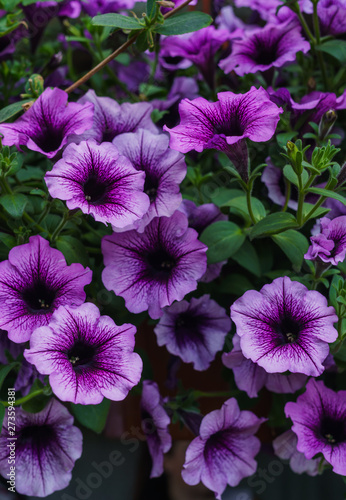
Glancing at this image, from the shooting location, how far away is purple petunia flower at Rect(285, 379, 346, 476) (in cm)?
55

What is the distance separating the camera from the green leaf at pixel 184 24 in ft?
1.91

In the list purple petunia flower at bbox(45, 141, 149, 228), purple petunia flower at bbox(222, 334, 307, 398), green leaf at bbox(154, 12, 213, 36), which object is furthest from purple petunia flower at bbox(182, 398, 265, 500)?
green leaf at bbox(154, 12, 213, 36)

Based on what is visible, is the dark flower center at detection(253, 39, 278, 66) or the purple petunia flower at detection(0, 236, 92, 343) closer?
the purple petunia flower at detection(0, 236, 92, 343)

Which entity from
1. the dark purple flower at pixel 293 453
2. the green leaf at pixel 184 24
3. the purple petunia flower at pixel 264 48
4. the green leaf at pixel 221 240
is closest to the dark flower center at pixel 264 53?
the purple petunia flower at pixel 264 48

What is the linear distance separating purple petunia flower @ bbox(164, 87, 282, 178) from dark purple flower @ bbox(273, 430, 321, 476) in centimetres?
31

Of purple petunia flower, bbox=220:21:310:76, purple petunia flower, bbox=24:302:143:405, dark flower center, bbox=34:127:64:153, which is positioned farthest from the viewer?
purple petunia flower, bbox=220:21:310:76

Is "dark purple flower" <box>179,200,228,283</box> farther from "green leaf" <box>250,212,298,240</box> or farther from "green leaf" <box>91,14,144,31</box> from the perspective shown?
"green leaf" <box>91,14,144,31</box>

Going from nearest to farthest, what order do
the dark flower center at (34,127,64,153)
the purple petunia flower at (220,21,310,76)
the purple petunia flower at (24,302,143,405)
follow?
the purple petunia flower at (24,302,143,405)
the dark flower center at (34,127,64,153)
the purple petunia flower at (220,21,310,76)

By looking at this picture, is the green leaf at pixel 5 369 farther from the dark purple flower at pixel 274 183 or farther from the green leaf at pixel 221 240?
the dark purple flower at pixel 274 183

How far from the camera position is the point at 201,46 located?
76cm

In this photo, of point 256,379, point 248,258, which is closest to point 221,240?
point 248,258

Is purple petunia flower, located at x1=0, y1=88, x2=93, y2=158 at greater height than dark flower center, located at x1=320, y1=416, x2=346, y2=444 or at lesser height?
greater

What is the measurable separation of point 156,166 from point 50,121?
116 millimetres

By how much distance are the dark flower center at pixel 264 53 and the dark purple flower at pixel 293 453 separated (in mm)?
446
